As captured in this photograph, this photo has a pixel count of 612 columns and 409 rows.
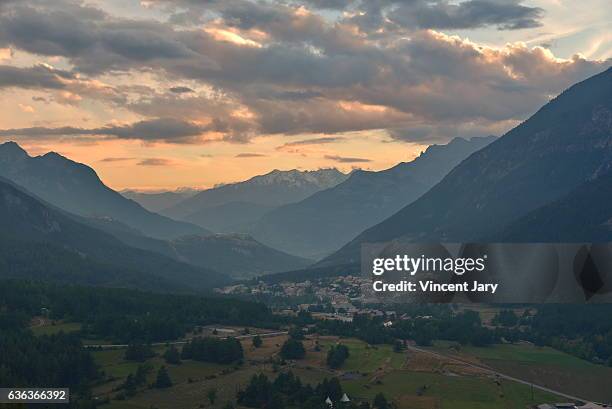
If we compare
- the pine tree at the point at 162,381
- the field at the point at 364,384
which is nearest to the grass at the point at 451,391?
the field at the point at 364,384

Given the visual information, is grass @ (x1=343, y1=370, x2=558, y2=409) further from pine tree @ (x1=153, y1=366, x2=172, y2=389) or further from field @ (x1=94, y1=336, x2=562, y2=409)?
pine tree @ (x1=153, y1=366, x2=172, y2=389)

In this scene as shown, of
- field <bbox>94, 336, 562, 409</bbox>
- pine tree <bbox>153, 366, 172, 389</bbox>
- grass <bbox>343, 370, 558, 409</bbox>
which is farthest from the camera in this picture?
pine tree <bbox>153, 366, 172, 389</bbox>

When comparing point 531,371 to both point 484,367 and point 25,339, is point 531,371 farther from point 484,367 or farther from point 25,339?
point 25,339

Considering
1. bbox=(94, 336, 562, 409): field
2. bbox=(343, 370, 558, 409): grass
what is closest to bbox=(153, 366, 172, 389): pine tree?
bbox=(94, 336, 562, 409): field

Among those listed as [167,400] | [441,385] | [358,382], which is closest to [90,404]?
[167,400]

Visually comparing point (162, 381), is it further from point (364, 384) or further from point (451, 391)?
point (451, 391)

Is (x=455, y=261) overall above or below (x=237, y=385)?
above

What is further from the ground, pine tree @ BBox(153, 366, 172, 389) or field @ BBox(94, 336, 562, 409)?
pine tree @ BBox(153, 366, 172, 389)

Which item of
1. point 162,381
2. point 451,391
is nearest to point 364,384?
point 451,391
